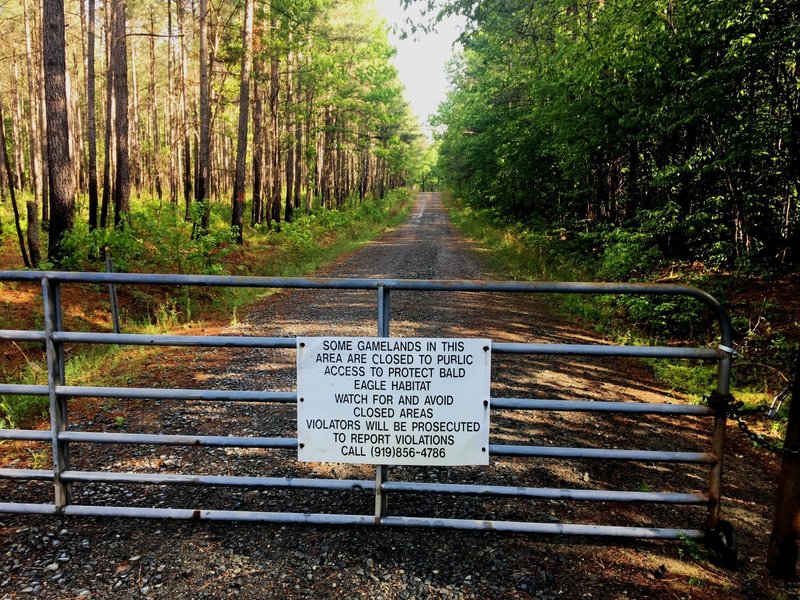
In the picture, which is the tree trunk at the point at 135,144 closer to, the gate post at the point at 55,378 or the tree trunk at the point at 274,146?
the tree trunk at the point at 274,146

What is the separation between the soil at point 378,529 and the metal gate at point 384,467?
0.12 meters

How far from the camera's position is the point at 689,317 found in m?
7.82

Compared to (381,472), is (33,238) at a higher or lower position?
higher

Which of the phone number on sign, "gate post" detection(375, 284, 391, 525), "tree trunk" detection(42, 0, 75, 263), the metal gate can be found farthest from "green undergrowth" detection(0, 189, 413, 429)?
the phone number on sign

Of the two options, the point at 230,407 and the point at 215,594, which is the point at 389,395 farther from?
the point at 230,407

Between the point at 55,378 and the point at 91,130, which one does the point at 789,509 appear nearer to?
the point at 55,378

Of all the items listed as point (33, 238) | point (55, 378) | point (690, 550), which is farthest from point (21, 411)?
point (33, 238)

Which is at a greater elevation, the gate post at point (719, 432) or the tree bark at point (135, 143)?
the tree bark at point (135, 143)

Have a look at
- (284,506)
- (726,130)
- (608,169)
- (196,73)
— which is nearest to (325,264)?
(608,169)

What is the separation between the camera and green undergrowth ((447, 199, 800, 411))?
6320 millimetres

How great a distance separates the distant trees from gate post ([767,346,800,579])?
19.6 feet

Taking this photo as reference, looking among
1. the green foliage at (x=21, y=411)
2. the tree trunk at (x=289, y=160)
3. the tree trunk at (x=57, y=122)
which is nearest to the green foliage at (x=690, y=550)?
the green foliage at (x=21, y=411)

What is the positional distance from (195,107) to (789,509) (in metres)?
42.0

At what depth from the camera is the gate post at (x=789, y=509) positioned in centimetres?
280
